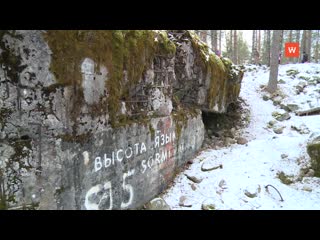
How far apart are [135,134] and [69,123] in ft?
5.96

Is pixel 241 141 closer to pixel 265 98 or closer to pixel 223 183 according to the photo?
pixel 223 183

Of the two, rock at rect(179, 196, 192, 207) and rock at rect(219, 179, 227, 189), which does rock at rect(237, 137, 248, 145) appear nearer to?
rock at rect(219, 179, 227, 189)

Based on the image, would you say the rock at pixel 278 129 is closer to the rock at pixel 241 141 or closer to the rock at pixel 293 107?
the rock at pixel 241 141

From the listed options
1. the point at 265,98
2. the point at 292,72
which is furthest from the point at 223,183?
the point at 292,72

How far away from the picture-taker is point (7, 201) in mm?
3771

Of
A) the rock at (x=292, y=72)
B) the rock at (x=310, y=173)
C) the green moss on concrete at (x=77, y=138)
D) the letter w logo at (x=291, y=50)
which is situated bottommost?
the rock at (x=310, y=173)

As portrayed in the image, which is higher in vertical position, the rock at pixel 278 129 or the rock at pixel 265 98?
the rock at pixel 265 98

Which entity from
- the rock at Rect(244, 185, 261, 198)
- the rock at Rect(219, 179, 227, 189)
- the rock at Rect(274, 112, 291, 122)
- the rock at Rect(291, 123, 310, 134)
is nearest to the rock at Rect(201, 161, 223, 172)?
the rock at Rect(219, 179, 227, 189)

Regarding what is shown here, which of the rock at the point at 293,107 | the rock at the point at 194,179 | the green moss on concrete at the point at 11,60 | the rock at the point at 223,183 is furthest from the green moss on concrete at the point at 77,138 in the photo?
the rock at the point at 293,107

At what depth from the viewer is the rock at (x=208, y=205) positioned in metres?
6.60

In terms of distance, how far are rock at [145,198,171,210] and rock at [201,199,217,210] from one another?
891 mm

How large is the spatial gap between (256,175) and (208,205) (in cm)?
219

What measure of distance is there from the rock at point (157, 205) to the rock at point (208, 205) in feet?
2.92
